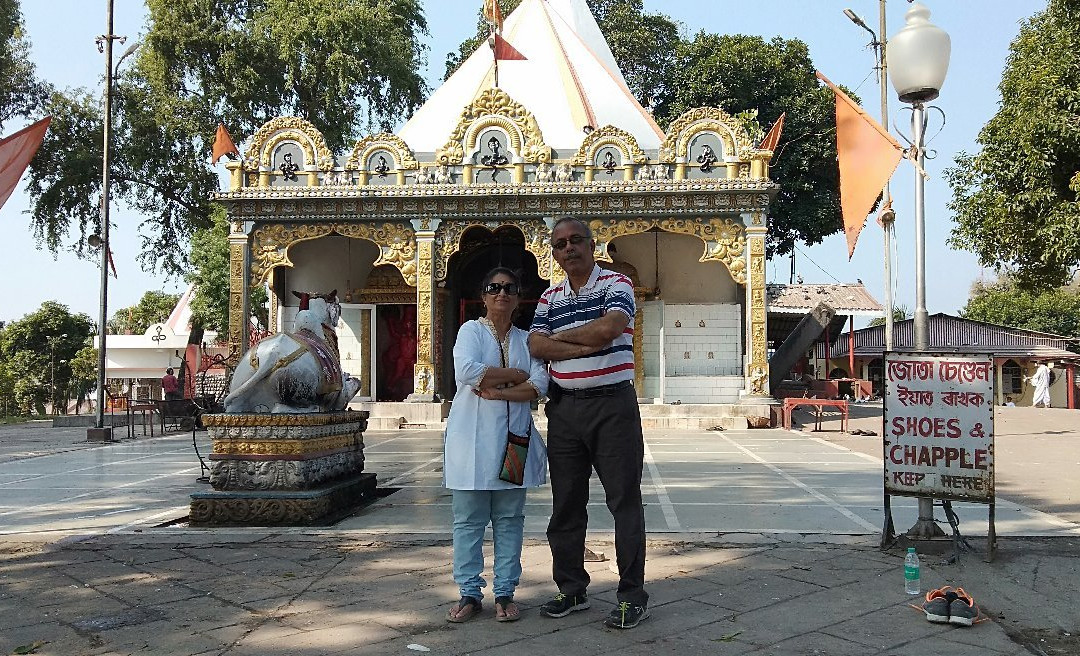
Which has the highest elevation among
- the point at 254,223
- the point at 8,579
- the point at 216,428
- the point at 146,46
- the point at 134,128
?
the point at 146,46

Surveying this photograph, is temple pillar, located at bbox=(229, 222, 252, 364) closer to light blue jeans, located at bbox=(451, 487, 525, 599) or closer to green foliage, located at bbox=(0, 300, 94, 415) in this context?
green foliage, located at bbox=(0, 300, 94, 415)

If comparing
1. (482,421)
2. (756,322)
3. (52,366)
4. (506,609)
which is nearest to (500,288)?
(482,421)

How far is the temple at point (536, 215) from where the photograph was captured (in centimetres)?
1738

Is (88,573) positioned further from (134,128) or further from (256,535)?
(134,128)

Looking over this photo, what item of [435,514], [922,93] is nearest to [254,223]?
[435,514]

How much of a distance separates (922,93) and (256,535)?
570 cm

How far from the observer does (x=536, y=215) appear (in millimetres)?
17734

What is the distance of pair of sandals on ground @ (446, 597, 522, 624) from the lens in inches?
156

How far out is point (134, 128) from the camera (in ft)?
94.3

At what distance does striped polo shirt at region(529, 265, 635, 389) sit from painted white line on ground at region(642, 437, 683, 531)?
1.12 meters

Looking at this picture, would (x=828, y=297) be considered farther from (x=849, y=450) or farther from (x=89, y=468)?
(x=89, y=468)

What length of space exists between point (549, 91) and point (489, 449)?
1904cm

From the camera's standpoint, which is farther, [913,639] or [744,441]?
[744,441]

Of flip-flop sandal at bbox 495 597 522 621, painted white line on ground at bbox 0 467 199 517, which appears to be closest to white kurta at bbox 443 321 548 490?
flip-flop sandal at bbox 495 597 522 621
